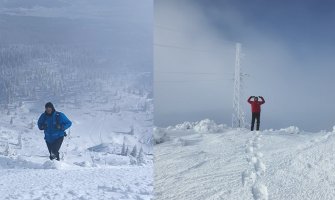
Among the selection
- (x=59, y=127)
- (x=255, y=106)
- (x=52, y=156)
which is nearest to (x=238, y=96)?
(x=255, y=106)

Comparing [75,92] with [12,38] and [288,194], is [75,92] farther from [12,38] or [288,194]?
[288,194]

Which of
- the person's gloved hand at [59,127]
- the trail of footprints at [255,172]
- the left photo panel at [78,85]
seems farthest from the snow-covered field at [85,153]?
the trail of footprints at [255,172]

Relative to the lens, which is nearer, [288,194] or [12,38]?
[288,194]

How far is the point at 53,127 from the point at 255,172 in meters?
1.64

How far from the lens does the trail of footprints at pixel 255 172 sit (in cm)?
280

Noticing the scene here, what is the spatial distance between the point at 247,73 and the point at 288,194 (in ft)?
4.57

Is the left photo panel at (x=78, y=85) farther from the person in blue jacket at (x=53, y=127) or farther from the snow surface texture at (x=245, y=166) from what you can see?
the snow surface texture at (x=245, y=166)

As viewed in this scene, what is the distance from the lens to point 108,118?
3.84 metres

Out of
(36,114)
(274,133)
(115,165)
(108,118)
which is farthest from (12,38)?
(274,133)

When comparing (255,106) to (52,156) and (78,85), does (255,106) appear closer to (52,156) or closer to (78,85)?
(78,85)

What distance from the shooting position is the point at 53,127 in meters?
3.68

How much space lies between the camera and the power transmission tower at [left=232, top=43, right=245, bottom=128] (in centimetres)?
382

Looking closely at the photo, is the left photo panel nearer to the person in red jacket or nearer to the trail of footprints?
the trail of footprints

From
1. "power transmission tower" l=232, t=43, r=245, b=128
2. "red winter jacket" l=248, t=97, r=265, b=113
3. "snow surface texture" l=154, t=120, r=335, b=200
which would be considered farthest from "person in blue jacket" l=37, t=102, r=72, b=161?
"red winter jacket" l=248, t=97, r=265, b=113
